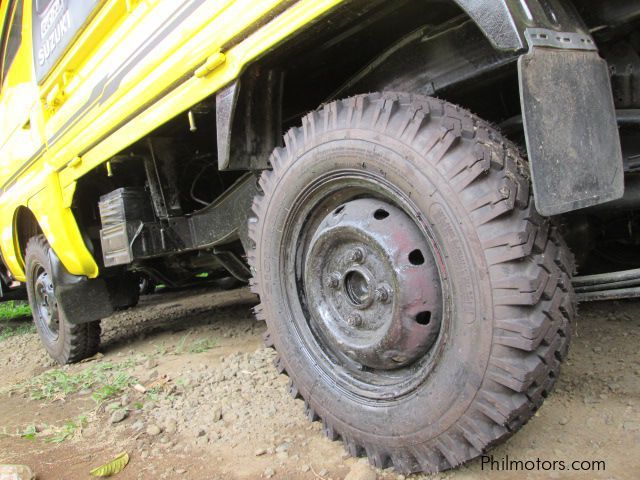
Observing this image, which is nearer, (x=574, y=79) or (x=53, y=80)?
(x=574, y=79)

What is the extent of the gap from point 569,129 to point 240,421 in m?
1.73

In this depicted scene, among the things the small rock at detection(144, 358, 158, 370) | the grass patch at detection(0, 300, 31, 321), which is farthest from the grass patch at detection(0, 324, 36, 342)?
the small rock at detection(144, 358, 158, 370)

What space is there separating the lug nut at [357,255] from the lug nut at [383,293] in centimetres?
13

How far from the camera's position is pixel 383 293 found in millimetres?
1628

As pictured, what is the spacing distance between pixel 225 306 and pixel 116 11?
138 inches

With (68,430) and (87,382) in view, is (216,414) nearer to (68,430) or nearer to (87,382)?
(68,430)

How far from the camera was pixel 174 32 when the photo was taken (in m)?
2.08

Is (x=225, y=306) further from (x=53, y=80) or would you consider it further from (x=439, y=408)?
(x=439, y=408)

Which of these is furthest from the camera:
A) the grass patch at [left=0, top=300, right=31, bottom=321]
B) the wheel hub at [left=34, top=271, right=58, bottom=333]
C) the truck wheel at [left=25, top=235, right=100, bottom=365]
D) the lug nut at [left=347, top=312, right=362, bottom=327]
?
the grass patch at [left=0, top=300, right=31, bottom=321]

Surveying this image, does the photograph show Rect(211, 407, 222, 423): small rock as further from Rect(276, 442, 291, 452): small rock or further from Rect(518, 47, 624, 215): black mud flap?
Rect(518, 47, 624, 215): black mud flap

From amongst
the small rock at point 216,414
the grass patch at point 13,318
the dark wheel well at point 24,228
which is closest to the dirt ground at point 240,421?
the small rock at point 216,414

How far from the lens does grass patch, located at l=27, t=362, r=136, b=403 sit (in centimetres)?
290

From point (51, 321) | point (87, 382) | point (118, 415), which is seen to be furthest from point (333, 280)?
point (51, 321)

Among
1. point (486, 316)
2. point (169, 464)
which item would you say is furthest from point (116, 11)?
point (486, 316)
